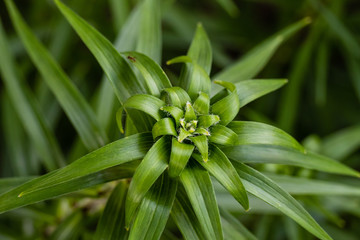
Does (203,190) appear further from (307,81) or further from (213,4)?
(213,4)

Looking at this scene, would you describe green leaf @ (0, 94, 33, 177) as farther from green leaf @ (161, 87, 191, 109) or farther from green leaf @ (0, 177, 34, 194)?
green leaf @ (161, 87, 191, 109)

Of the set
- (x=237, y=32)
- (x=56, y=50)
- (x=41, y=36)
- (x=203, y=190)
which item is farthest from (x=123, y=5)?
(x=203, y=190)

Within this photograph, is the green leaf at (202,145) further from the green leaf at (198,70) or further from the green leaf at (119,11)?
the green leaf at (119,11)

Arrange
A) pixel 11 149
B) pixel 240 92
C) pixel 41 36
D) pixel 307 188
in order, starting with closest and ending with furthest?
pixel 240 92
pixel 307 188
pixel 11 149
pixel 41 36

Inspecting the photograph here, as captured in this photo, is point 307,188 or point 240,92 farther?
point 307,188

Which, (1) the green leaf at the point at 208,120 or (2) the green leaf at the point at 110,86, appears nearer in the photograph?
(1) the green leaf at the point at 208,120

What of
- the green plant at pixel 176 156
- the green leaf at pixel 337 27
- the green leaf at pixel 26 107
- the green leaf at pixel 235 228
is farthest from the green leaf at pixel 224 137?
the green leaf at pixel 337 27
